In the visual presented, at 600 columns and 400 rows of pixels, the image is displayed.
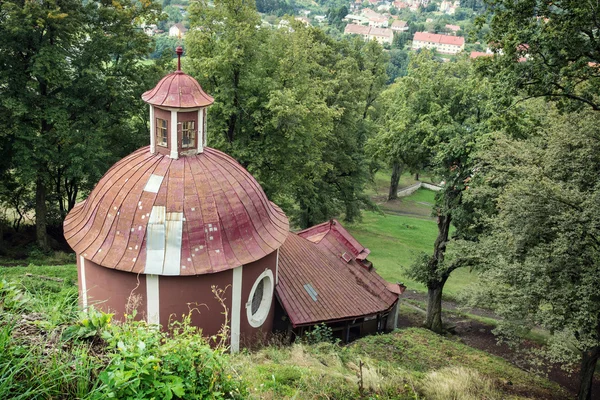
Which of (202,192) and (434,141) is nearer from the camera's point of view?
(202,192)

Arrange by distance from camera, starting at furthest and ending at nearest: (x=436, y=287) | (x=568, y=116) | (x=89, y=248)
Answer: (x=436, y=287) < (x=568, y=116) < (x=89, y=248)

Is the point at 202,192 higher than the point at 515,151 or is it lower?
lower

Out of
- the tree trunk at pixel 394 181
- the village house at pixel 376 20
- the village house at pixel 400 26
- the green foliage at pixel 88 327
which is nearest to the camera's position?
the green foliage at pixel 88 327

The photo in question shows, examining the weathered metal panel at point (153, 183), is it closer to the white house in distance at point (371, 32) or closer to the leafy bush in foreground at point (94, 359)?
the leafy bush in foreground at point (94, 359)

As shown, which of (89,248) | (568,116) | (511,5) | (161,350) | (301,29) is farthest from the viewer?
(301,29)

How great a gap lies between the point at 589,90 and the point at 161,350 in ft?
46.9

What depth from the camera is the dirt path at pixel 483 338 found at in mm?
20859

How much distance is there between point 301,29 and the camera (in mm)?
30781

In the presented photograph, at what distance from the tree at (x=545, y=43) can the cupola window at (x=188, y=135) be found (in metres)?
8.86

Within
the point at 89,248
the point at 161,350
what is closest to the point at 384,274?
the point at 89,248

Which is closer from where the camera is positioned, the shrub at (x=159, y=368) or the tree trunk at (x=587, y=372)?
the shrub at (x=159, y=368)

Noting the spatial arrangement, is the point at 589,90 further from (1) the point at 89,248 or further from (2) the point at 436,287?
(1) the point at 89,248

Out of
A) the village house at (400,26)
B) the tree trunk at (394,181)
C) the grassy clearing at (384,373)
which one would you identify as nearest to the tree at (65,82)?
the grassy clearing at (384,373)

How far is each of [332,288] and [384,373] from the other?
9.03 meters
